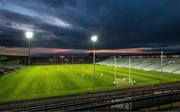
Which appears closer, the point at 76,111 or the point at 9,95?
the point at 76,111

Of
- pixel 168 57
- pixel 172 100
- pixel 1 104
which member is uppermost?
pixel 168 57

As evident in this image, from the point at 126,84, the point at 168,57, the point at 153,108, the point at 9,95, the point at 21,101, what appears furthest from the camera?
the point at 168,57

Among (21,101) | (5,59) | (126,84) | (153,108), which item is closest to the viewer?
(153,108)

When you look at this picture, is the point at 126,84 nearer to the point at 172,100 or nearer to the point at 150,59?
the point at 172,100

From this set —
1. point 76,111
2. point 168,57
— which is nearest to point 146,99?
point 76,111

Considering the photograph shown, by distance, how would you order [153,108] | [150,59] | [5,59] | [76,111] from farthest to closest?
1. [5,59]
2. [150,59]
3. [153,108]
4. [76,111]

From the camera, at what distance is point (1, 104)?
2438cm

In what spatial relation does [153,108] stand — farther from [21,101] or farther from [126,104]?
[21,101]

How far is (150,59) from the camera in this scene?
99.4m

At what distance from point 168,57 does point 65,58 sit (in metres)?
90.4

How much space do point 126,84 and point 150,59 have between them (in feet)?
217

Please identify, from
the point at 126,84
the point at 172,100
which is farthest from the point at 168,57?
the point at 172,100

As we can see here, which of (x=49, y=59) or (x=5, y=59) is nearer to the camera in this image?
(x=5, y=59)

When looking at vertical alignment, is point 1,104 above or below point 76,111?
below
